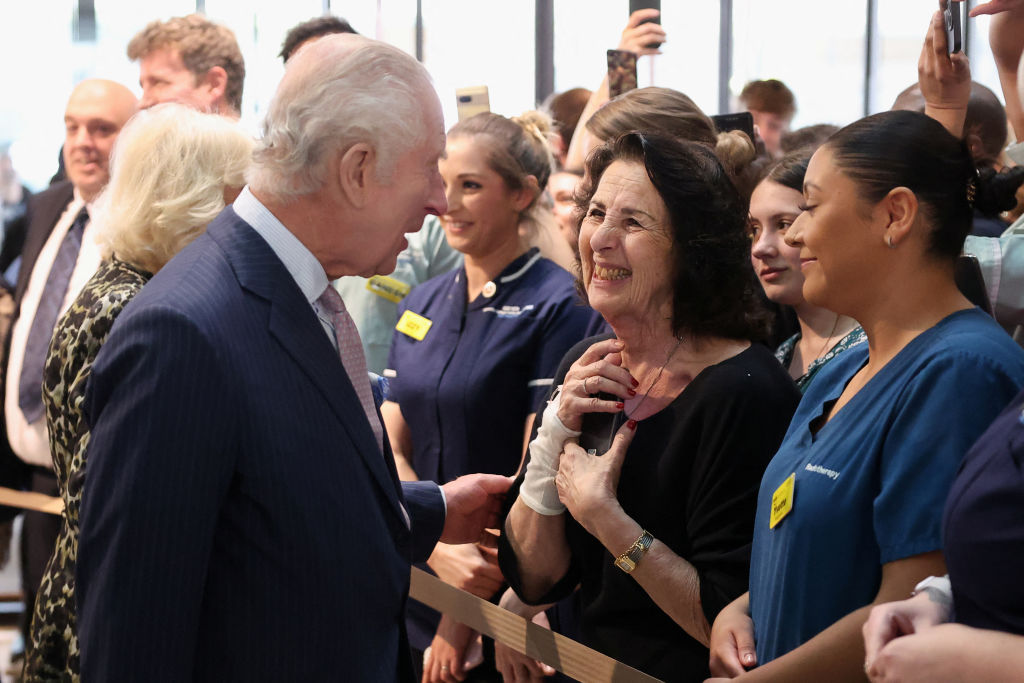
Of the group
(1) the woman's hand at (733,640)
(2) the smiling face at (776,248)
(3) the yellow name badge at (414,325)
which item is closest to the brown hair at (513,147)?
(3) the yellow name badge at (414,325)

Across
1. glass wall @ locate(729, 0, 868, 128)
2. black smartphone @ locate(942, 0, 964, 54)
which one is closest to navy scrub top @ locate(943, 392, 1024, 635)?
black smartphone @ locate(942, 0, 964, 54)

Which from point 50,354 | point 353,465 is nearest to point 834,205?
point 353,465

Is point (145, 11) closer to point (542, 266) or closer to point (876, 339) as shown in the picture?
point (542, 266)

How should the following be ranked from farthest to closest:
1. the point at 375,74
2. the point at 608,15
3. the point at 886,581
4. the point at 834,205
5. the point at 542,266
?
the point at 608,15 → the point at 542,266 → the point at 834,205 → the point at 375,74 → the point at 886,581

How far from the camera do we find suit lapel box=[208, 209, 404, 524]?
155cm

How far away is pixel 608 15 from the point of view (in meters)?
7.38

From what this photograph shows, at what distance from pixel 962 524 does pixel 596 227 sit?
3.56 ft

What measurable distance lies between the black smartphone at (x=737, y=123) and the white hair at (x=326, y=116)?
172 cm

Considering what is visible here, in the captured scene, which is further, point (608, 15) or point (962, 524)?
point (608, 15)

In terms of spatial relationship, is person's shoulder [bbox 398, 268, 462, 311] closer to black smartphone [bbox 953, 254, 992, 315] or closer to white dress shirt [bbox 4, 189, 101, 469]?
white dress shirt [bbox 4, 189, 101, 469]

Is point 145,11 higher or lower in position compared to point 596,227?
higher

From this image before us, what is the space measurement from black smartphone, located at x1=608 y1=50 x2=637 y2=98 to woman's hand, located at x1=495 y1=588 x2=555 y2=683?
1722 millimetres

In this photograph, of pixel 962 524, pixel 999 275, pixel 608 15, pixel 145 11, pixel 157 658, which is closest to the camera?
pixel 962 524

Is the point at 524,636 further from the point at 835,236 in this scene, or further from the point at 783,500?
the point at 835,236
